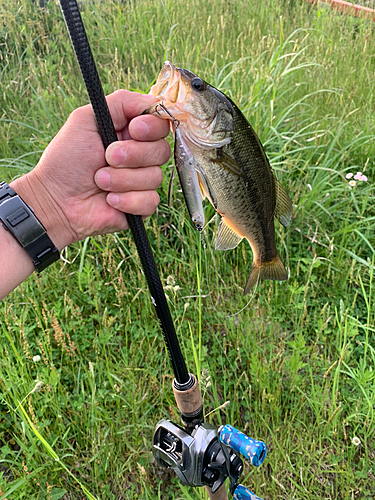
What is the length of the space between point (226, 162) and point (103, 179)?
1.44 ft

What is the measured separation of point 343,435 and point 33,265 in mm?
1596

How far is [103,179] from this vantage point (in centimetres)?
132

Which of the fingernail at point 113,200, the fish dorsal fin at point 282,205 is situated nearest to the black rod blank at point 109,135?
the fingernail at point 113,200

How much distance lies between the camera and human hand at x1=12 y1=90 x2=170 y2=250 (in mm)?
1315

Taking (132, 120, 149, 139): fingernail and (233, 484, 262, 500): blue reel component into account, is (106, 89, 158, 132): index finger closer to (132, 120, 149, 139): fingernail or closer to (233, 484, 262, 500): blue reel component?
(132, 120, 149, 139): fingernail

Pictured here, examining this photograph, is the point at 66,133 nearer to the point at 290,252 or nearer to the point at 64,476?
the point at 64,476

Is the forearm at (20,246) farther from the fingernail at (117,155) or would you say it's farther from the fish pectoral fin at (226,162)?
the fish pectoral fin at (226,162)

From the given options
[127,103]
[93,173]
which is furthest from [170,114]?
[93,173]

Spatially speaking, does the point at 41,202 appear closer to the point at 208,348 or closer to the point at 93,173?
the point at 93,173

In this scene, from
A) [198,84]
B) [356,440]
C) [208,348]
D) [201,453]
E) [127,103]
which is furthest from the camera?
[208,348]

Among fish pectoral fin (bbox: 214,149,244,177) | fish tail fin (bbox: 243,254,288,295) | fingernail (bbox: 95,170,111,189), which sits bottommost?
fish tail fin (bbox: 243,254,288,295)

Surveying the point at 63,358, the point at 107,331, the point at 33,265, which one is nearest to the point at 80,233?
the point at 33,265

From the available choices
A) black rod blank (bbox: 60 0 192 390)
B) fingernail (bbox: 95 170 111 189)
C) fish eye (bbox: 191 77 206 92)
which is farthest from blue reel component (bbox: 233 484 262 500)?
fish eye (bbox: 191 77 206 92)

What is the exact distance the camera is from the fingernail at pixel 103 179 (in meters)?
1.32
